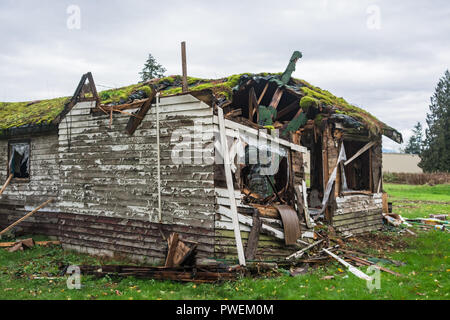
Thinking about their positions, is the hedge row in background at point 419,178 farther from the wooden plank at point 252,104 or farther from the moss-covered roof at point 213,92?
the wooden plank at point 252,104

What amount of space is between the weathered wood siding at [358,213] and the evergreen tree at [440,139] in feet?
107

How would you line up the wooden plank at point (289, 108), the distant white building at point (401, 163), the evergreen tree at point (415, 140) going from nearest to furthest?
the wooden plank at point (289, 108)
the distant white building at point (401, 163)
the evergreen tree at point (415, 140)

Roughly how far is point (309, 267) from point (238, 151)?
9.56 feet

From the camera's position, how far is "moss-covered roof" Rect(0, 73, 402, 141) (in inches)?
354

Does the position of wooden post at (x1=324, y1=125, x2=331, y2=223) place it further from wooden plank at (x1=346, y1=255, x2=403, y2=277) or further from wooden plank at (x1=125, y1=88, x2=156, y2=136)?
wooden plank at (x1=125, y1=88, x2=156, y2=136)

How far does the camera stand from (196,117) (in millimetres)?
7266

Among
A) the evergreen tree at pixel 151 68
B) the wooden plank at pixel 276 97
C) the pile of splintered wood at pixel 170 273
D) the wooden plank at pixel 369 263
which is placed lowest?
the wooden plank at pixel 369 263

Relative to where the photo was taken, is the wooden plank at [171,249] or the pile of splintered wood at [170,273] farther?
the wooden plank at [171,249]

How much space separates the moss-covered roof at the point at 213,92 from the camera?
8992 millimetres

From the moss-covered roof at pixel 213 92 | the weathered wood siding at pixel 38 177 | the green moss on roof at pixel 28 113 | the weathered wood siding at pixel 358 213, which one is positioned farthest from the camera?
the green moss on roof at pixel 28 113

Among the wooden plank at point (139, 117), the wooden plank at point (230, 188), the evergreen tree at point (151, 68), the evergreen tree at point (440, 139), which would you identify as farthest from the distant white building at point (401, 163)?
the wooden plank at point (230, 188)

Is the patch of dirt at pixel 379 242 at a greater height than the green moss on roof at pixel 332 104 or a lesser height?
lesser

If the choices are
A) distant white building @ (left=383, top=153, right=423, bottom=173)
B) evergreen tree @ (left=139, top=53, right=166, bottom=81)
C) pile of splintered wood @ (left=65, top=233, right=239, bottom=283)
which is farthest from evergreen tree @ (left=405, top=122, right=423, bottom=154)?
pile of splintered wood @ (left=65, top=233, right=239, bottom=283)
